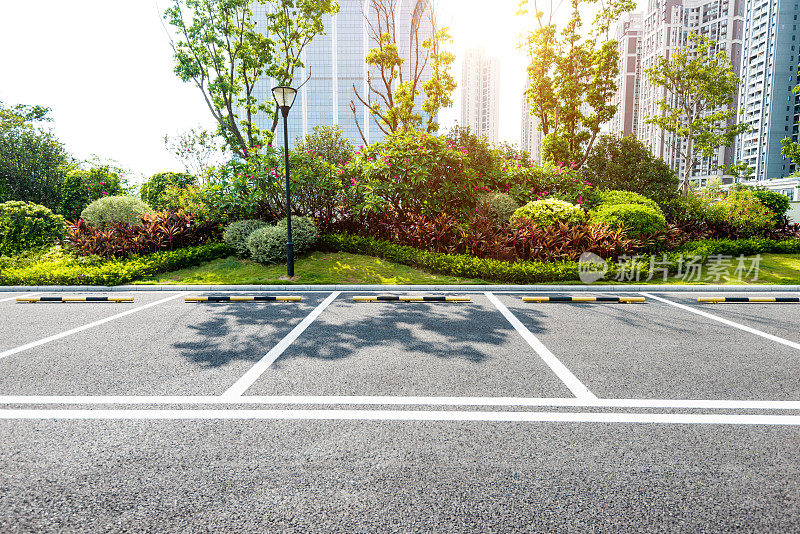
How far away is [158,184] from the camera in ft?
63.2

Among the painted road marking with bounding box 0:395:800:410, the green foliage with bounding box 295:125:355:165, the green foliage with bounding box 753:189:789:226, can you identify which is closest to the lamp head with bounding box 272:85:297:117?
the painted road marking with bounding box 0:395:800:410

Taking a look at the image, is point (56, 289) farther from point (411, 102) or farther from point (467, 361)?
point (411, 102)

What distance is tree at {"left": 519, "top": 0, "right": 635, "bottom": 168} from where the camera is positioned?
21859mm

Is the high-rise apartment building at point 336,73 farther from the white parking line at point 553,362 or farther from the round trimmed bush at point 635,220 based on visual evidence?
the white parking line at point 553,362

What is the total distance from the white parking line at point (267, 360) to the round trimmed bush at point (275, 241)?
5524 millimetres

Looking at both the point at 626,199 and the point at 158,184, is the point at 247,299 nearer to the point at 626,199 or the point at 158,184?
the point at 626,199

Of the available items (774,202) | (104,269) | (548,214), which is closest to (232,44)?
(104,269)

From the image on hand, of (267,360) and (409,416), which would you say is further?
(267,360)

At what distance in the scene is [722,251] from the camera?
1316 centimetres

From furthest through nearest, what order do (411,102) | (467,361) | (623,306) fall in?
1. (411,102)
2. (623,306)
3. (467,361)

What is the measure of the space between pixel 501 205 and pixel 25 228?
15.4 m

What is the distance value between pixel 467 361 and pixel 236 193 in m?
11.6

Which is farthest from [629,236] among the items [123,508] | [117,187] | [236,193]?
[117,187]

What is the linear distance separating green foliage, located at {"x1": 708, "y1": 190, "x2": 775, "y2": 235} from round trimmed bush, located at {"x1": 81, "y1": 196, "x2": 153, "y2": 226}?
20704 millimetres
